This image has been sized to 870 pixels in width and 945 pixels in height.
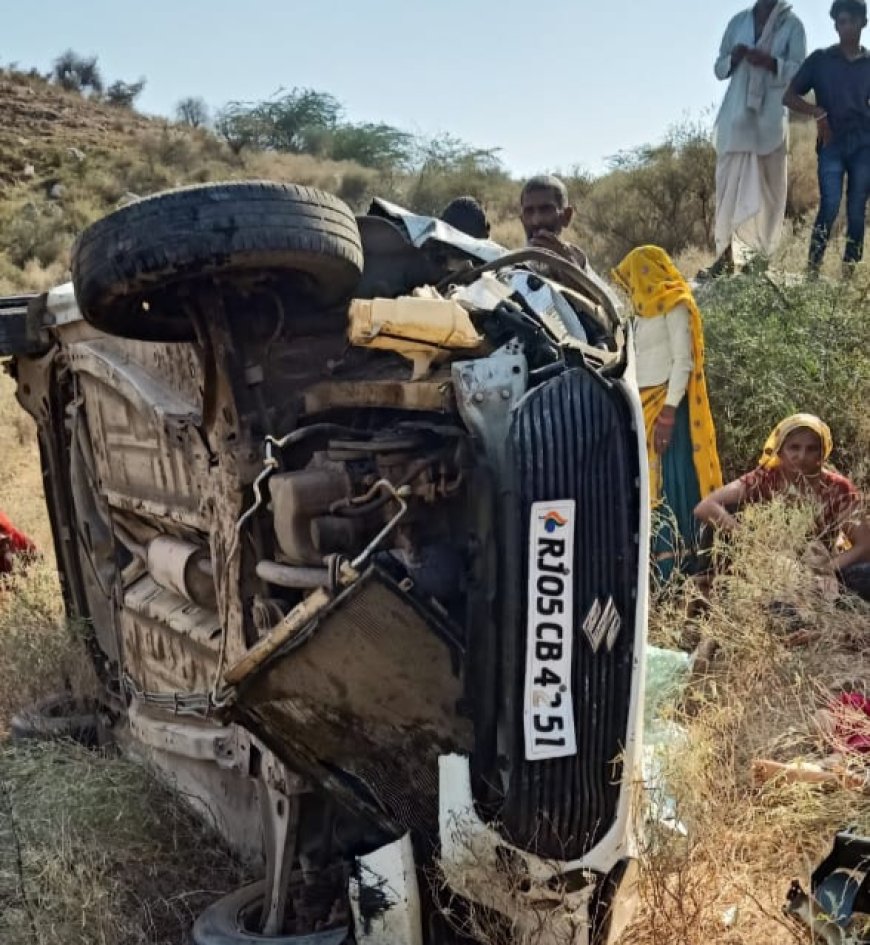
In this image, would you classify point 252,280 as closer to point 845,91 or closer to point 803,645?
point 803,645

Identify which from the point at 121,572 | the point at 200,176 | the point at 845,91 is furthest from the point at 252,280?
the point at 200,176

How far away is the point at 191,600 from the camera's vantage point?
3549 mm

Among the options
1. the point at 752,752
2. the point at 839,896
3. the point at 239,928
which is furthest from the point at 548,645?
the point at 752,752

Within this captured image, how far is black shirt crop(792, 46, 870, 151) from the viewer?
29.0 ft

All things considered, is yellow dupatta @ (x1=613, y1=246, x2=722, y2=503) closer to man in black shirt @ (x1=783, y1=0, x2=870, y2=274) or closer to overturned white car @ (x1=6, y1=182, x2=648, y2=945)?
overturned white car @ (x1=6, y1=182, x2=648, y2=945)

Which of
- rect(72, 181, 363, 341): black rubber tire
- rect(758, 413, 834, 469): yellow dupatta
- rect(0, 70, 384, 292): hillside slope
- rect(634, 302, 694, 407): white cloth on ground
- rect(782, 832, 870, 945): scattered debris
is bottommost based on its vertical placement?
rect(782, 832, 870, 945): scattered debris

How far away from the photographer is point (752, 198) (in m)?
9.84

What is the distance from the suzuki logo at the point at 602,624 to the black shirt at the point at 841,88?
749cm

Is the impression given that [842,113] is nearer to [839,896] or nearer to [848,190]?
[848,190]

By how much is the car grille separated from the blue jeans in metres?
7.05

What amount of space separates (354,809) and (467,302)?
1.25 meters

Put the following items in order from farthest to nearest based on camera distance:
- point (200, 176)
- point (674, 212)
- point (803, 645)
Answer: point (200, 176), point (674, 212), point (803, 645)

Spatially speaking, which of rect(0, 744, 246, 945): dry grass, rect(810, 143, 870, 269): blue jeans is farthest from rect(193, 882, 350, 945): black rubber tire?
rect(810, 143, 870, 269): blue jeans

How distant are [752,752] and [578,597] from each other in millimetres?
1615
